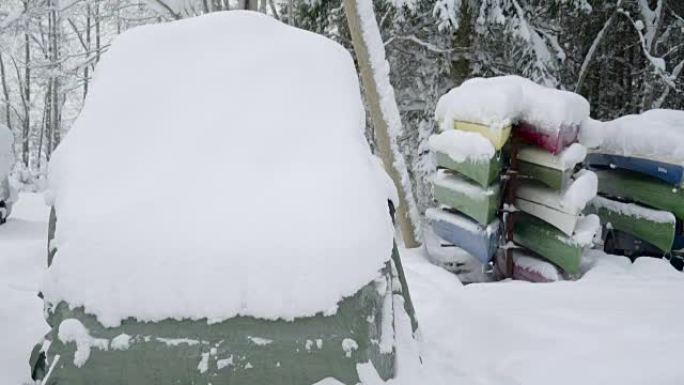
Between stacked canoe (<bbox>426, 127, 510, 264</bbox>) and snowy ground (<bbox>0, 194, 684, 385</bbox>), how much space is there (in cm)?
88

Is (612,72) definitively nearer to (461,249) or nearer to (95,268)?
(461,249)

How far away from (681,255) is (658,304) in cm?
209

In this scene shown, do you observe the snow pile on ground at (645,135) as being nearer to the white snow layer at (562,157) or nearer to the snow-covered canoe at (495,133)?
the white snow layer at (562,157)

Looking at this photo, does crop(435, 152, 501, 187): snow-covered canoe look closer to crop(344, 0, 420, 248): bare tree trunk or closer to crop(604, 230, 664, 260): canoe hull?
crop(344, 0, 420, 248): bare tree trunk

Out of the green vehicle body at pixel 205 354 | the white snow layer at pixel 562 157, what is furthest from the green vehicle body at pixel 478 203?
the green vehicle body at pixel 205 354

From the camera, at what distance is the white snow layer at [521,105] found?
17.1ft

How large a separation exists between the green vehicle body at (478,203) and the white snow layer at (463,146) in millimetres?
347

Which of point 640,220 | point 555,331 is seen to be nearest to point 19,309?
point 555,331

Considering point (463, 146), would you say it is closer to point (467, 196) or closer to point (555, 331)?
→ point (467, 196)

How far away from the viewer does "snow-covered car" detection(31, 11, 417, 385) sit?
6.52ft

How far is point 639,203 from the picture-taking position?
230 inches

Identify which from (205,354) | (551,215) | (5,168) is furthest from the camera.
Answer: (5,168)

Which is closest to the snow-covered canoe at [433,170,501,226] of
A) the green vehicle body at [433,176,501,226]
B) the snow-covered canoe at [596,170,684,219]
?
the green vehicle body at [433,176,501,226]

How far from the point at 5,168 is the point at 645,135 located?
30.2 feet
